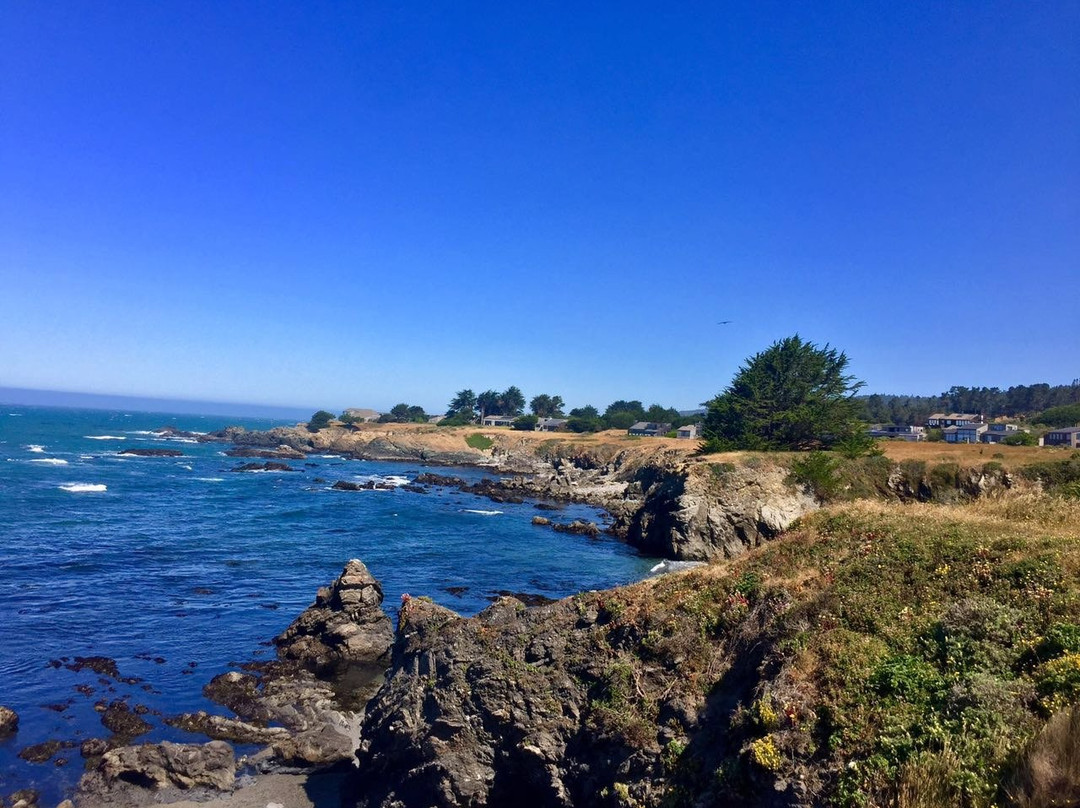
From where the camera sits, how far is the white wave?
57312 mm

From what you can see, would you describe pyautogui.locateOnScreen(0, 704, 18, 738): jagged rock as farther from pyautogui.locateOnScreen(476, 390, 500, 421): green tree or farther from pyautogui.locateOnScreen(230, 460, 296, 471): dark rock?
pyautogui.locateOnScreen(476, 390, 500, 421): green tree

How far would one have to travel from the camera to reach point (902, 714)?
9.05m

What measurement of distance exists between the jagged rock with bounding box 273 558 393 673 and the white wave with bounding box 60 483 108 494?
145 feet

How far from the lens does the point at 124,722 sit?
61.6 feet

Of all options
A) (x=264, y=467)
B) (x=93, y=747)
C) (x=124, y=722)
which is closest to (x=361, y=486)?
(x=264, y=467)

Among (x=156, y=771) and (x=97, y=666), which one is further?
(x=97, y=666)

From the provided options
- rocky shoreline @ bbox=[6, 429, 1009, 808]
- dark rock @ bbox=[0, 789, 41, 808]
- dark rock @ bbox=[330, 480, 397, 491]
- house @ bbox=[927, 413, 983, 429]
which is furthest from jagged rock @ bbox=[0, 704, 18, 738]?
house @ bbox=[927, 413, 983, 429]

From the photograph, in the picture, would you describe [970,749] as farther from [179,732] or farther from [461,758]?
[179,732]

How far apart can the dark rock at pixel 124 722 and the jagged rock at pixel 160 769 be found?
1.35 metres

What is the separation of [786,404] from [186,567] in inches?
1912

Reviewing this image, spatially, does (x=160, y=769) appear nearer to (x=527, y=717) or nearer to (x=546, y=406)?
(x=527, y=717)

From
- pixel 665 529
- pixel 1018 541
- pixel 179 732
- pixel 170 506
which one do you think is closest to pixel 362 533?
pixel 170 506

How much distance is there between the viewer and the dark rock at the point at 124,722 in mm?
18266

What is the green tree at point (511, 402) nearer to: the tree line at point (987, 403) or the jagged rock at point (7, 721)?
the tree line at point (987, 403)
